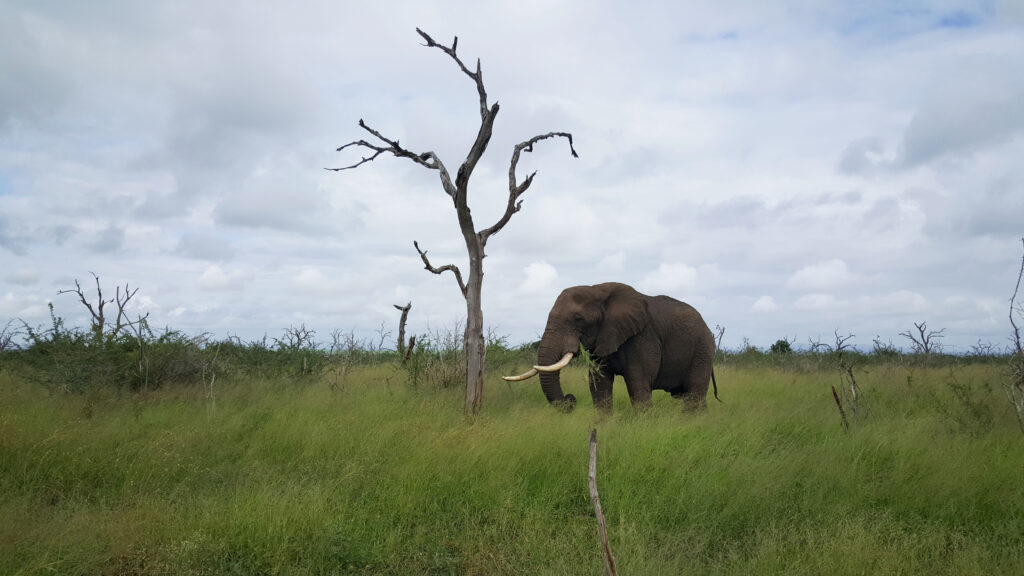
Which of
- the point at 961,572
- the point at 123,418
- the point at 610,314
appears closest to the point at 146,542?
the point at 123,418

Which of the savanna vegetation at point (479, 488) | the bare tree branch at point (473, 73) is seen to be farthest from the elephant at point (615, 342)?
the bare tree branch at point (473, 73)

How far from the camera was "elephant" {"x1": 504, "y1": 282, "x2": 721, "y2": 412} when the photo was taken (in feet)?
35.2

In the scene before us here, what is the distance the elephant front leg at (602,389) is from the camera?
10963mm

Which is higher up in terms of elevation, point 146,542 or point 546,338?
point 546,338

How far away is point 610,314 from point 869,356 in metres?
19.0

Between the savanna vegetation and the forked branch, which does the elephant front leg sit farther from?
Answer: the forked branch

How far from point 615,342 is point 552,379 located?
1220 millimetres

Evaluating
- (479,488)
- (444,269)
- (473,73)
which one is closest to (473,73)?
(473,73)

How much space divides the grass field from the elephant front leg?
96cm

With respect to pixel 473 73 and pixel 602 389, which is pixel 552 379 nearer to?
pixel 602 389

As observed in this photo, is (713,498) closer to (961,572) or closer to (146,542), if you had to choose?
(961,572)

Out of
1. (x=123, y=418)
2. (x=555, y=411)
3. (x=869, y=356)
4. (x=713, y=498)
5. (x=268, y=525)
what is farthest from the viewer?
(x=869, y=356)

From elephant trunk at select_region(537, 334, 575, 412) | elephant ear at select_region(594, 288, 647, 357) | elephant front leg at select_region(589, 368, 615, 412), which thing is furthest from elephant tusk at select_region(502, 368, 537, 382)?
elephant ear at select_region(594, 288, 647, 357)

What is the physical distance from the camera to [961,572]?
17.1ft
